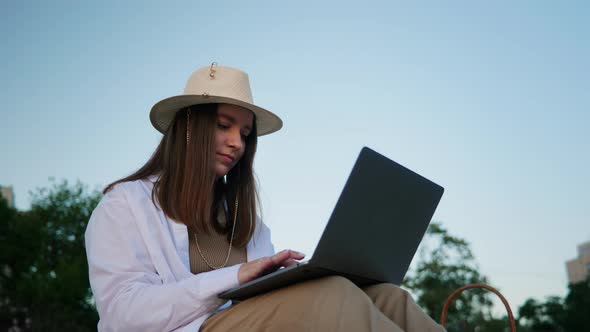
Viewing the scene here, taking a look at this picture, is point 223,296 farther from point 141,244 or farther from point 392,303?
point 392,303

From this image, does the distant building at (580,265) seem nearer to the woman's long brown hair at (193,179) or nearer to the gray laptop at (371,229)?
the woman's long brown hair at (193,179)

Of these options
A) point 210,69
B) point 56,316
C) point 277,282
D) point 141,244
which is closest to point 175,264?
point 141,244

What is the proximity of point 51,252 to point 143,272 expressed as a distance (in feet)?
99.9

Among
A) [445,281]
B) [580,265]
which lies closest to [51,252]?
[445,281]

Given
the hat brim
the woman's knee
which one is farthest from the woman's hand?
the hat brim

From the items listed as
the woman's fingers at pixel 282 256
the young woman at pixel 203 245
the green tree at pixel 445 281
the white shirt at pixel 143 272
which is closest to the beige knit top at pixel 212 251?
the young woman at pixel 203 245

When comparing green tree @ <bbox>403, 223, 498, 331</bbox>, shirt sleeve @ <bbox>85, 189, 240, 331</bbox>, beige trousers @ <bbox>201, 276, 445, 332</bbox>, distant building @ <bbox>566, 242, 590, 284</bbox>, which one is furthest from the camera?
distant building @ <bbox>566, 242, 590, 284</bbox>

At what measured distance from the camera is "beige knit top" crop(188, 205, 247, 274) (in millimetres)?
2738

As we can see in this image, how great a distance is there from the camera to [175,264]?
240 cm

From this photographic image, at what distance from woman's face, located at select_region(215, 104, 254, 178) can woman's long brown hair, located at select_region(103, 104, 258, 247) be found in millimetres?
44

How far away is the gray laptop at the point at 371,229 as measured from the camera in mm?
1888

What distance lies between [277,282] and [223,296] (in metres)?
0.25

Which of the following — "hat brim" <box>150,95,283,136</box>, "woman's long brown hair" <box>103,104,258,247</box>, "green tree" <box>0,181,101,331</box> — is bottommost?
"green tree" <box>0,181,101,331</box>

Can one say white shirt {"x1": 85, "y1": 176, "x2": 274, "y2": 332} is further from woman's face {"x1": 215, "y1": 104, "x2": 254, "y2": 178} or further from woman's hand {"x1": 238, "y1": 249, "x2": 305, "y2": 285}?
woman's face {"x1": 215, "y1": 104, "x2": 254, "y2": 178}
